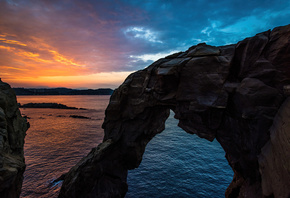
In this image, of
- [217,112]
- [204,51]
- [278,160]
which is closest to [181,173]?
[217,112]

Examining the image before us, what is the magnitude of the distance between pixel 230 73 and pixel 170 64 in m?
5.85

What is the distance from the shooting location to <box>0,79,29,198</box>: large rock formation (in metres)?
9.30

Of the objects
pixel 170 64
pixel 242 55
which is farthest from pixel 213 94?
pixel 170 64

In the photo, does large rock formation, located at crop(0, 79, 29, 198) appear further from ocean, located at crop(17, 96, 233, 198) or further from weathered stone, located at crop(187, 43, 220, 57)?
weathered stone, located at crop(187, 43, 220, 57)

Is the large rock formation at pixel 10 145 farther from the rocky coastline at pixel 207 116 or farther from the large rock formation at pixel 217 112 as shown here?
the large rock formation at pixel 217 112

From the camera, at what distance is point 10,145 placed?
12719 millimetres

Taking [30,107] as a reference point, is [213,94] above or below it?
above

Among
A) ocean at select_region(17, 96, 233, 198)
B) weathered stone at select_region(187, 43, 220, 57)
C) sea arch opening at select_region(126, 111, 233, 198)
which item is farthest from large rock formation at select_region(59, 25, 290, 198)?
ocean at select_region(17, 96, 233, 198)

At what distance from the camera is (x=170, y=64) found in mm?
16094

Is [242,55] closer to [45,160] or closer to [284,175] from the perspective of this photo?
[284,175]

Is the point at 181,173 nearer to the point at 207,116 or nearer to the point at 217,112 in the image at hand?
Answer: the point at 207,116

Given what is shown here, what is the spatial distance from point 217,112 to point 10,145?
1882cm

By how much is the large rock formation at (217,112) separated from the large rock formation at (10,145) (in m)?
6.62

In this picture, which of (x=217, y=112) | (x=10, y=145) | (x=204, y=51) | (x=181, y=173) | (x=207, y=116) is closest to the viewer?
(x=10, y=145)
